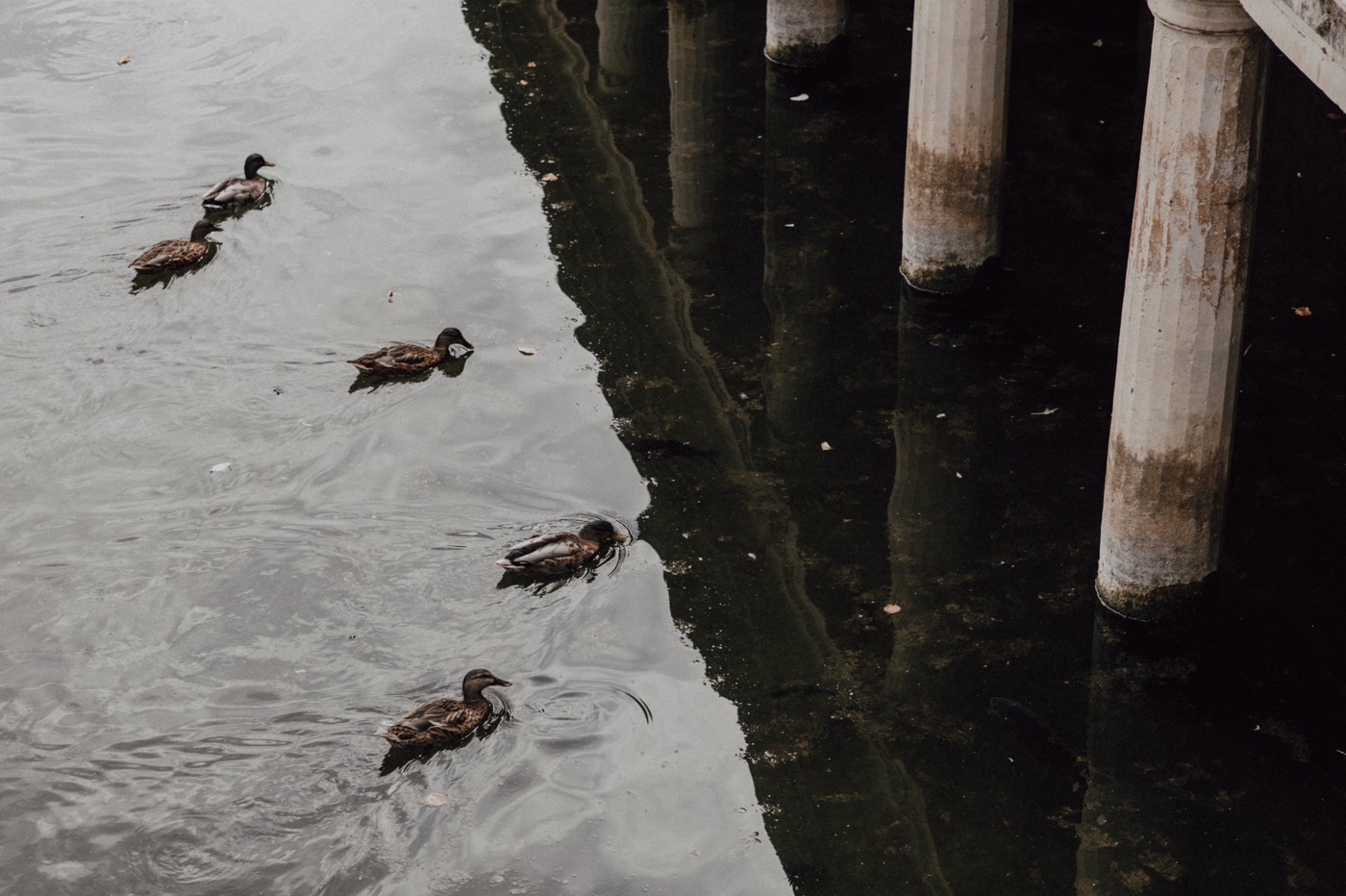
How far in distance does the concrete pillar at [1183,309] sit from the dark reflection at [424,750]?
12.3ft

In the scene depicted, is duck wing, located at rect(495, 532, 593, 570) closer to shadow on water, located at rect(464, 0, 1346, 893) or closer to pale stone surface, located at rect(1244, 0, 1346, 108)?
shadow on water, located at rect(464, 0, 1346, 893)

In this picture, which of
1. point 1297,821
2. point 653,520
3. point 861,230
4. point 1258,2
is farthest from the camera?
point 861,230

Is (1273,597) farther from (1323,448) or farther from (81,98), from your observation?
(81,98)

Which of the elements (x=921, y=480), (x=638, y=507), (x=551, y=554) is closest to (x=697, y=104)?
(x=921, y=480)

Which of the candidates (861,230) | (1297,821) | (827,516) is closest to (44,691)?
(827,516)

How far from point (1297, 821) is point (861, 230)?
7035 millimetres

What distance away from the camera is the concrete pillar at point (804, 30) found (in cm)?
1625

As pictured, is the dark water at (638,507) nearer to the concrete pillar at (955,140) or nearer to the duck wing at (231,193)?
the duck wing at (231,193)

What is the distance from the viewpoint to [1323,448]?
1052 centimetres

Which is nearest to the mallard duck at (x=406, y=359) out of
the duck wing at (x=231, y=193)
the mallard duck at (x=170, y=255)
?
the mallard duck at (x=170, y=255)

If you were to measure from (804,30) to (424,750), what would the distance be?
33.6ft

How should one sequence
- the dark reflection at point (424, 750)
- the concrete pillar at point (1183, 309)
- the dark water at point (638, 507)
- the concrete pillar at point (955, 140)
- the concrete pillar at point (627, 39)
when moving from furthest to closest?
the concrete pillar at point (627, 39), the concrete pillar at point (955, 140), the dark reflection at point (424, 750), the dark water at point (638, 507), the concrete pillar at point (1183, 309)

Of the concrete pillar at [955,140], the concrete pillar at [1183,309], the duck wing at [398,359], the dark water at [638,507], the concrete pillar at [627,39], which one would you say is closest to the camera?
the concrete pillar at [1183,309]

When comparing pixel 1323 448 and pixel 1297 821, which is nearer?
pixel 1297 821
